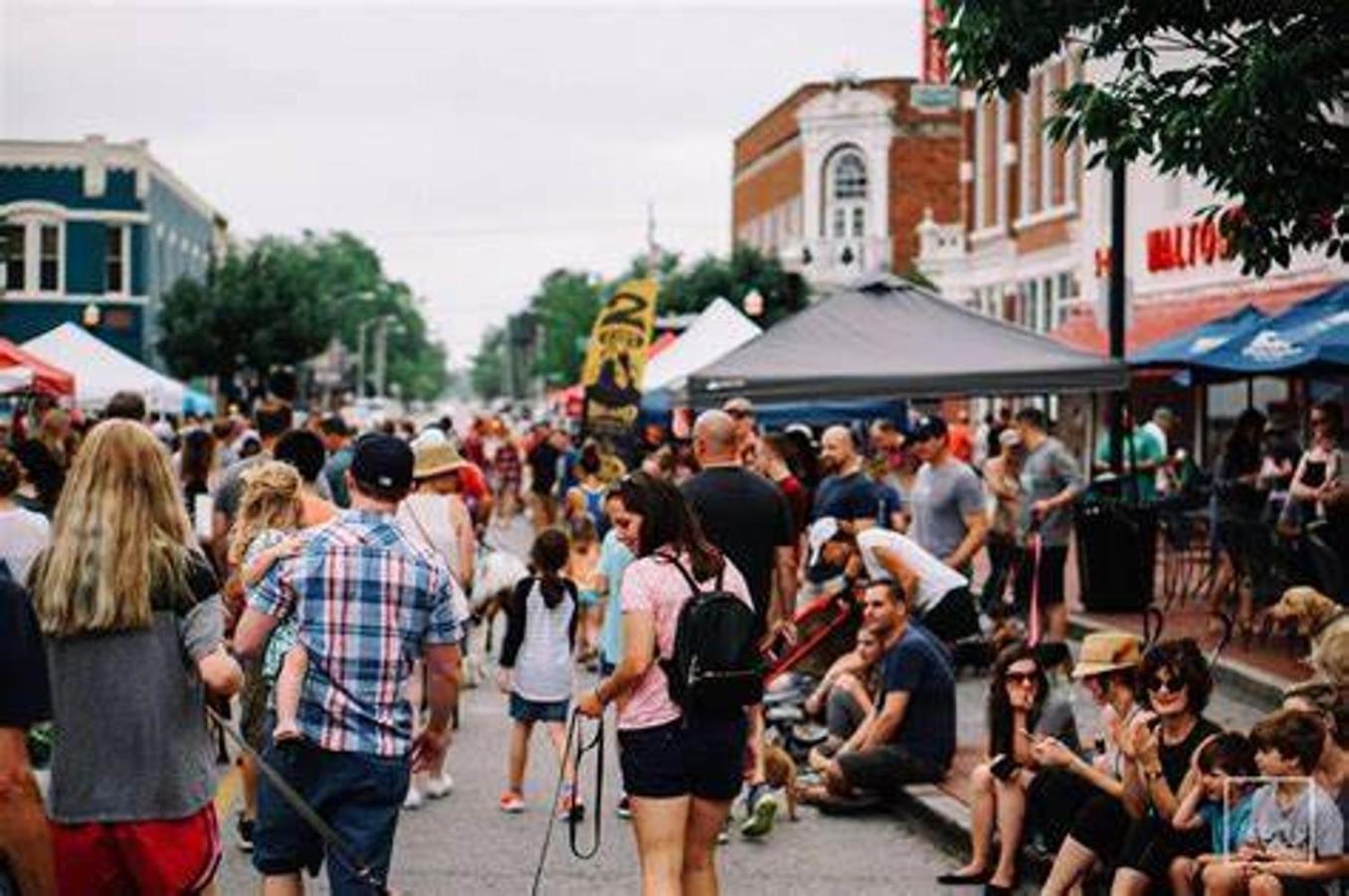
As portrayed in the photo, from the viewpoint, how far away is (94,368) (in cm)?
3039

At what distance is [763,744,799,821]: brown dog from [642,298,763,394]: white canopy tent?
13890 millimetres

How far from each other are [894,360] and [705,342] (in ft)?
31.9

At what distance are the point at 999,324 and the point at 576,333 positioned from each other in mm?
91089

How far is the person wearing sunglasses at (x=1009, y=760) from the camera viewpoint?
29.6 feet

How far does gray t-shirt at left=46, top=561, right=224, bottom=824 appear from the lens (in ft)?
18.8

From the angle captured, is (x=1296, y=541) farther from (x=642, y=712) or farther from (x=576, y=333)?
(x=576, y=333)

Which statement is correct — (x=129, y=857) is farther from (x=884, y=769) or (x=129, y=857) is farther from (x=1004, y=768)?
(x=884, y=769)

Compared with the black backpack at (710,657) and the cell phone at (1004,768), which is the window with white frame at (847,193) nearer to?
the cell phone at (1004,768)

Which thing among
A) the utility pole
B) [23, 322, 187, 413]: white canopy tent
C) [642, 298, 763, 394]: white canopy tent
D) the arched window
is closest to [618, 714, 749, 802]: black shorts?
the utility pole

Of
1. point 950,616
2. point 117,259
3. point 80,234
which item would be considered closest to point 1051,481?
point 950,616

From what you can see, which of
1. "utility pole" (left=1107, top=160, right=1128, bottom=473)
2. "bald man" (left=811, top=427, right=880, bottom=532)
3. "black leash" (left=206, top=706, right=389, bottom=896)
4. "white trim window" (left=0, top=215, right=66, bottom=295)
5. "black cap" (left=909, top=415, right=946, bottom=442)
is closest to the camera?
"black leash" (left=206, top=706, right=389, bottom=896)

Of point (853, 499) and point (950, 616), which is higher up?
point (853, 499)

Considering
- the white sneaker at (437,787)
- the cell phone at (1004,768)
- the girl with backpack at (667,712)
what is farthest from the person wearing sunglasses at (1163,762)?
the white sneaker at (437,787)

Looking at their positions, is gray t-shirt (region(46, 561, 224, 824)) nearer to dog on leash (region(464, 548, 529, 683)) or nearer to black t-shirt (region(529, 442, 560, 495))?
dog on leash (region(464, 548, 529, 683))
